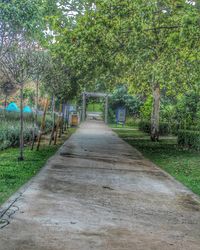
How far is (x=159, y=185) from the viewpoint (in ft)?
30.8

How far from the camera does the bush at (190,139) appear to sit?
17.3m

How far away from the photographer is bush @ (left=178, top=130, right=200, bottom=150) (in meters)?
17.3

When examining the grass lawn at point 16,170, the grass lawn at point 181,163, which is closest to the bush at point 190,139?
the grass lawn at point 181,163

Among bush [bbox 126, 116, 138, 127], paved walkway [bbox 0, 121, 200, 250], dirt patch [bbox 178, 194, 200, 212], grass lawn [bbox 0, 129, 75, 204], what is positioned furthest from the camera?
bush [bbox 126, 116, 138, 127]

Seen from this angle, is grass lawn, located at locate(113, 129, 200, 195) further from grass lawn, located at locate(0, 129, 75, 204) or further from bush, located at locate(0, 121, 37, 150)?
bush, located at locate(0, 121, 37, 150)

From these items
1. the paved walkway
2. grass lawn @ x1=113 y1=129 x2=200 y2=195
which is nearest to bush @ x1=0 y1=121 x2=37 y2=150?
grass lawn @ x1=113 y1=129 x2=200 y2=195

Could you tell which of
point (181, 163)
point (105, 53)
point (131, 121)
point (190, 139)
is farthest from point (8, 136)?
point (131, 121)

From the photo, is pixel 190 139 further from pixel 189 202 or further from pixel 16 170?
pixel 189 202

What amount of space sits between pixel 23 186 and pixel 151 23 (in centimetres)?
759

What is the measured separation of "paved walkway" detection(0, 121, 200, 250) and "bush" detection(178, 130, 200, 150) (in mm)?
6815

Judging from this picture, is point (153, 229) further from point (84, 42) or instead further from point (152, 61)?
point (152, 61)

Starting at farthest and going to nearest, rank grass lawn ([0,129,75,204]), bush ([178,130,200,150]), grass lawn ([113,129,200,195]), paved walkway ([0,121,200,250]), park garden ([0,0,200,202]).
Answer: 1. bush ([178,130,200,150])
2. park garden ([0,0,200,202])
3. grass lawn ([113,129,200,195])
4. grass lawn ([0,129,75,204])
5. paved walkway ([0,121,200,250])

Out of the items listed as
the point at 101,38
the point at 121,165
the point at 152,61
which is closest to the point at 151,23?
the point at 101,38

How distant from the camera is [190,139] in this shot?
60.0 ft
